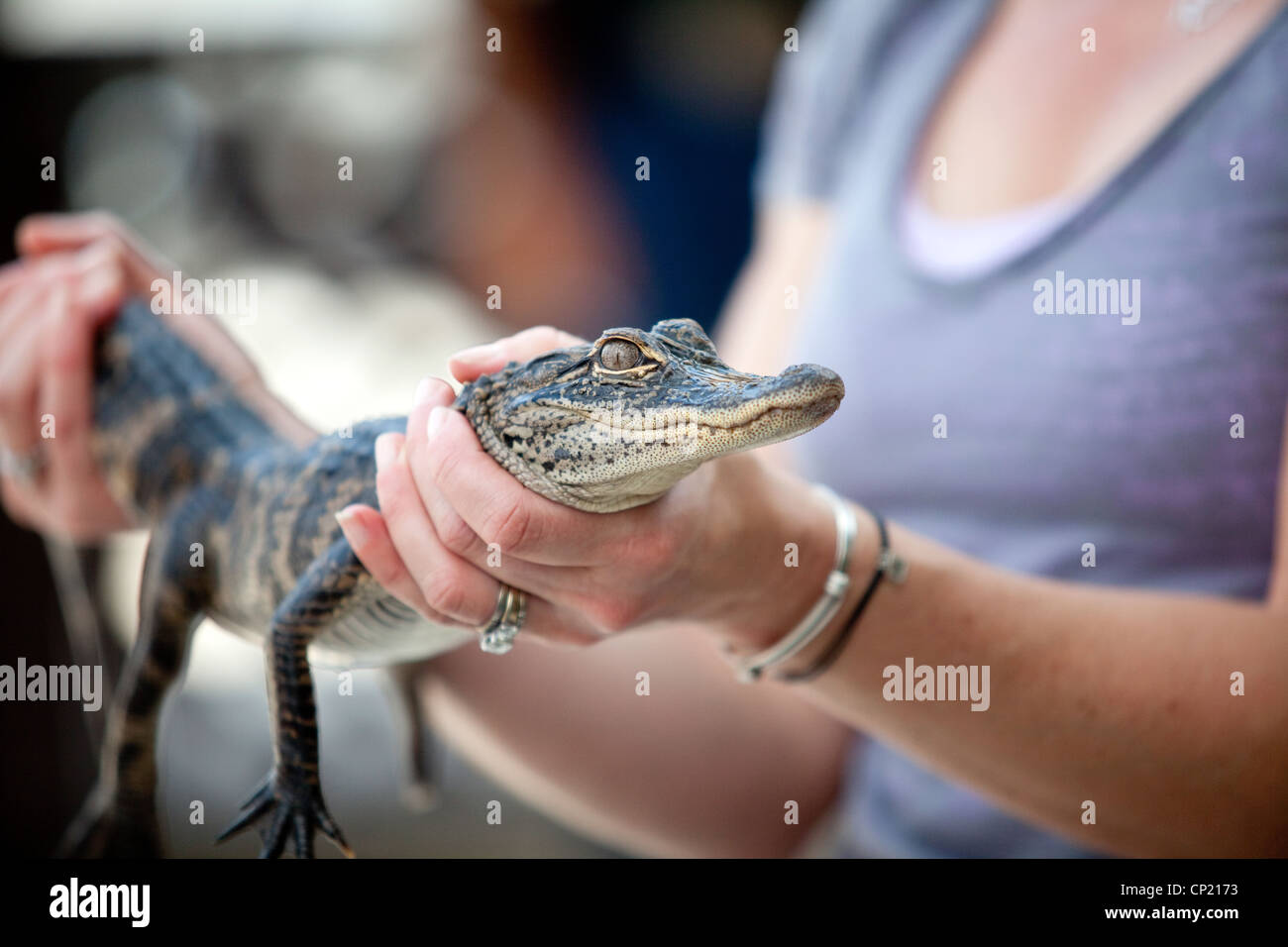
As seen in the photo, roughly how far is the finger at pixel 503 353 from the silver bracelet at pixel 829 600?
10.1 inches

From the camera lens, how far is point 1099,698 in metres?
0.77

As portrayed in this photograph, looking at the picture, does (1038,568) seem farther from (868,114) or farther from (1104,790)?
(868,114)

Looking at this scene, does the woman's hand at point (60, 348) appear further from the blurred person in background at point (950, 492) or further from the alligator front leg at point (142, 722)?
the alligator front leg at point (142, 722)

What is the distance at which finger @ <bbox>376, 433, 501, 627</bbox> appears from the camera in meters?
0.59

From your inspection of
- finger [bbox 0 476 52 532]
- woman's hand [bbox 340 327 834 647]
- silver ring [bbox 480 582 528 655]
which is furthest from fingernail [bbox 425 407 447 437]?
finger [bbox 0 476 52 532]

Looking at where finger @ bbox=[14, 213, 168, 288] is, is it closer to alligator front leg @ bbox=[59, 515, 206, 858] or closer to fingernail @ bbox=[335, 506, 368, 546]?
alligator front leg @ bbox=[59, 515, 206, 858]

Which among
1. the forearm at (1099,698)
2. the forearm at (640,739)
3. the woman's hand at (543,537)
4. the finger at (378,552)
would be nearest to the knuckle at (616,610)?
the woman's hand at (543,537)

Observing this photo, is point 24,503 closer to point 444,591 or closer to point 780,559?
point 444,591

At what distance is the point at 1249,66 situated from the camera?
805 mm

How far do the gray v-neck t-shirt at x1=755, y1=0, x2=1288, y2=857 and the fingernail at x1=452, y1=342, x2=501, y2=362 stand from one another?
418 millimetres

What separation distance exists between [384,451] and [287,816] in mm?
278

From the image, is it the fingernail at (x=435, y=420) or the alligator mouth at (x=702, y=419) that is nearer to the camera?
the alligator mouth at (x=702, y=419)

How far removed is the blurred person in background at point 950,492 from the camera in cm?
65
